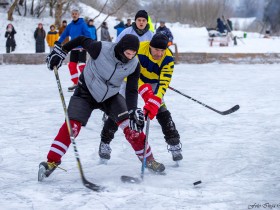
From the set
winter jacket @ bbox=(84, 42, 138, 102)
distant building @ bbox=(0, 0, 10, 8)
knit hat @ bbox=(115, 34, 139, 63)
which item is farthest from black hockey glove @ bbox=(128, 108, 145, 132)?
distant building @ bbox=(0, 0, 10, 8)

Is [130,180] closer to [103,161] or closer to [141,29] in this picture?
[103,161]

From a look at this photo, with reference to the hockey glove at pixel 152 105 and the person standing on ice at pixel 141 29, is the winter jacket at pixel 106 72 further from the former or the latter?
the person standing on ice at pixel 141 29

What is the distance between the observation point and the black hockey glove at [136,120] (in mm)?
3803

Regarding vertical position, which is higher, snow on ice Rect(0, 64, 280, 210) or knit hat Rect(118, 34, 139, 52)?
knit hat Rect(118, 34, 139, 52)

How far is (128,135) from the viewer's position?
4039mm

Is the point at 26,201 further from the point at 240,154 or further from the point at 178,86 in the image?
the point at 178,86

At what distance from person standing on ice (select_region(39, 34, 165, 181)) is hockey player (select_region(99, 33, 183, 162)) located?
33 centimetres

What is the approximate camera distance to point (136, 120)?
3805 mm

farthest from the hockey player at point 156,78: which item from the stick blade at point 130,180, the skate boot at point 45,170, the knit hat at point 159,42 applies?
the skate boot at point 45,170

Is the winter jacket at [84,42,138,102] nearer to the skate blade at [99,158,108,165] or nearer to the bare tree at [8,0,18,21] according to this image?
the skate blade at [99,158,108,165]

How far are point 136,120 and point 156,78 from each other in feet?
2.72

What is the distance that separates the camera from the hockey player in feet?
14.0

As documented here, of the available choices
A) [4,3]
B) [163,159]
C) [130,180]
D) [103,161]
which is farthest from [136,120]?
[4,3]

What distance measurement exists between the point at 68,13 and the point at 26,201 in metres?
26.9
